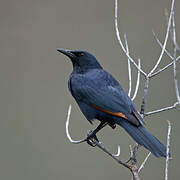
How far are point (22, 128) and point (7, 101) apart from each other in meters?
0.46

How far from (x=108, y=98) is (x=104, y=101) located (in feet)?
0.15

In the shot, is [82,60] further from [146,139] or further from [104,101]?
[146,139]

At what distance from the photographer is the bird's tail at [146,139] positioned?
13.8 feet

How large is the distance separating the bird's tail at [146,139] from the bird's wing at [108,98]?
Answer: 5cm

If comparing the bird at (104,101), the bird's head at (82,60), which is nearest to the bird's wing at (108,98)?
the bird at (104,101)

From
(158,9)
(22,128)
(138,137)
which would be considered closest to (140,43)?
(158,9)

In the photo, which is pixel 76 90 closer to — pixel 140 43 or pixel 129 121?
pixel 129 121

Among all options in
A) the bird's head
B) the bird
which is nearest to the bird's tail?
the bird

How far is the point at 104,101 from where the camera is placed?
462 centimetres

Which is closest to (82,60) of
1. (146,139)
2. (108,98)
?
(108,98)

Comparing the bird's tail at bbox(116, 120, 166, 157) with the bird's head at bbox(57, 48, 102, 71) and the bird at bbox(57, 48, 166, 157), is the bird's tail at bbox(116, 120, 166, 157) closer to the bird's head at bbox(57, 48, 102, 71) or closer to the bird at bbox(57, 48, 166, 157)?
the bird at bbox(57, 48, 166, 157)

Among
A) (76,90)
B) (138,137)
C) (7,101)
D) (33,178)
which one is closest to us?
(138,137)

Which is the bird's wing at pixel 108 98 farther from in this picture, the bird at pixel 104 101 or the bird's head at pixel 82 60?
the bird's head at pixel 82 60

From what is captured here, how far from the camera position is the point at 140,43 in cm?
736
